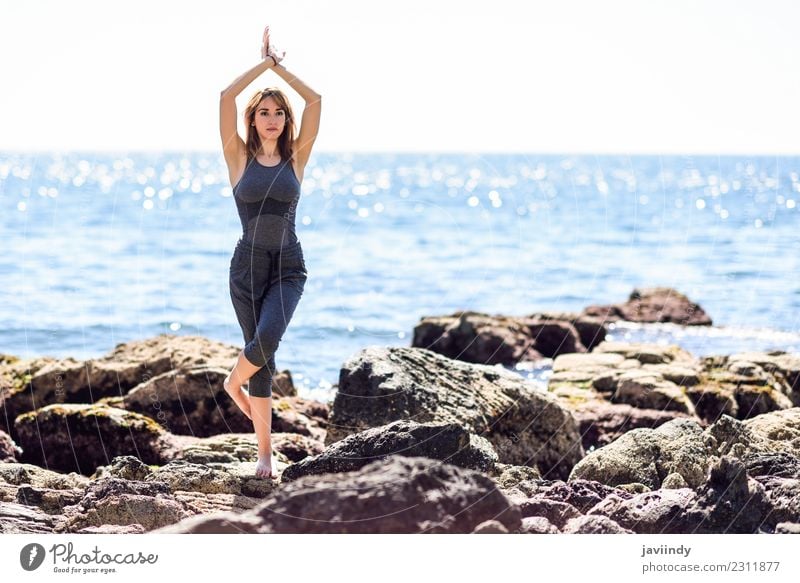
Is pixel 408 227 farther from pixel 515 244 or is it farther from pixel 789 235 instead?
pixel 789 235

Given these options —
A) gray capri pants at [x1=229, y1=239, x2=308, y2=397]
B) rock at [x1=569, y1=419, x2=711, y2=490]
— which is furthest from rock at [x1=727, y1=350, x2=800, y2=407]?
gray capri pants at [x1=229, y1=239, x2=308, y2=397]

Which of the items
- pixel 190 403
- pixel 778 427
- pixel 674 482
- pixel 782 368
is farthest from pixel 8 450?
pixel 782 368

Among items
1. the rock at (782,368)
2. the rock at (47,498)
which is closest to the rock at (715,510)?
the rock at (47,498)

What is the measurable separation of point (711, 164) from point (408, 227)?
69.8 m

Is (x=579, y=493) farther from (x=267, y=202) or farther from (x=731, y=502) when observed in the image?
(x=267, y=202)

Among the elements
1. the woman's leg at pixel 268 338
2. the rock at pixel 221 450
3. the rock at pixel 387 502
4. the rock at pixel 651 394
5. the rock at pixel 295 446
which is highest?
the woman's leg at pixel 268 338

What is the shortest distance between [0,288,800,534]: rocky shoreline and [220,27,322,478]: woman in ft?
2.42

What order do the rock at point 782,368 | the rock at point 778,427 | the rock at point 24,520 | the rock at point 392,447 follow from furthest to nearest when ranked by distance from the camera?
the rock at point 782,368
the rock at point 778,427
the rock at point 392,447
the rock at point 24,520

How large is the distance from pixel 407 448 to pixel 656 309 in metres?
15.1

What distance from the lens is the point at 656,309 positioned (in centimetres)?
1989

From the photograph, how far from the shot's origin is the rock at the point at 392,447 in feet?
18.5

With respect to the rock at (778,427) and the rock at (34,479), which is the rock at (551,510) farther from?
the rock at (34,479)

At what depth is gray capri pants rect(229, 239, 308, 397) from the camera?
223 inches

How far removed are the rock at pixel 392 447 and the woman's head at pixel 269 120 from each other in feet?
5.25
